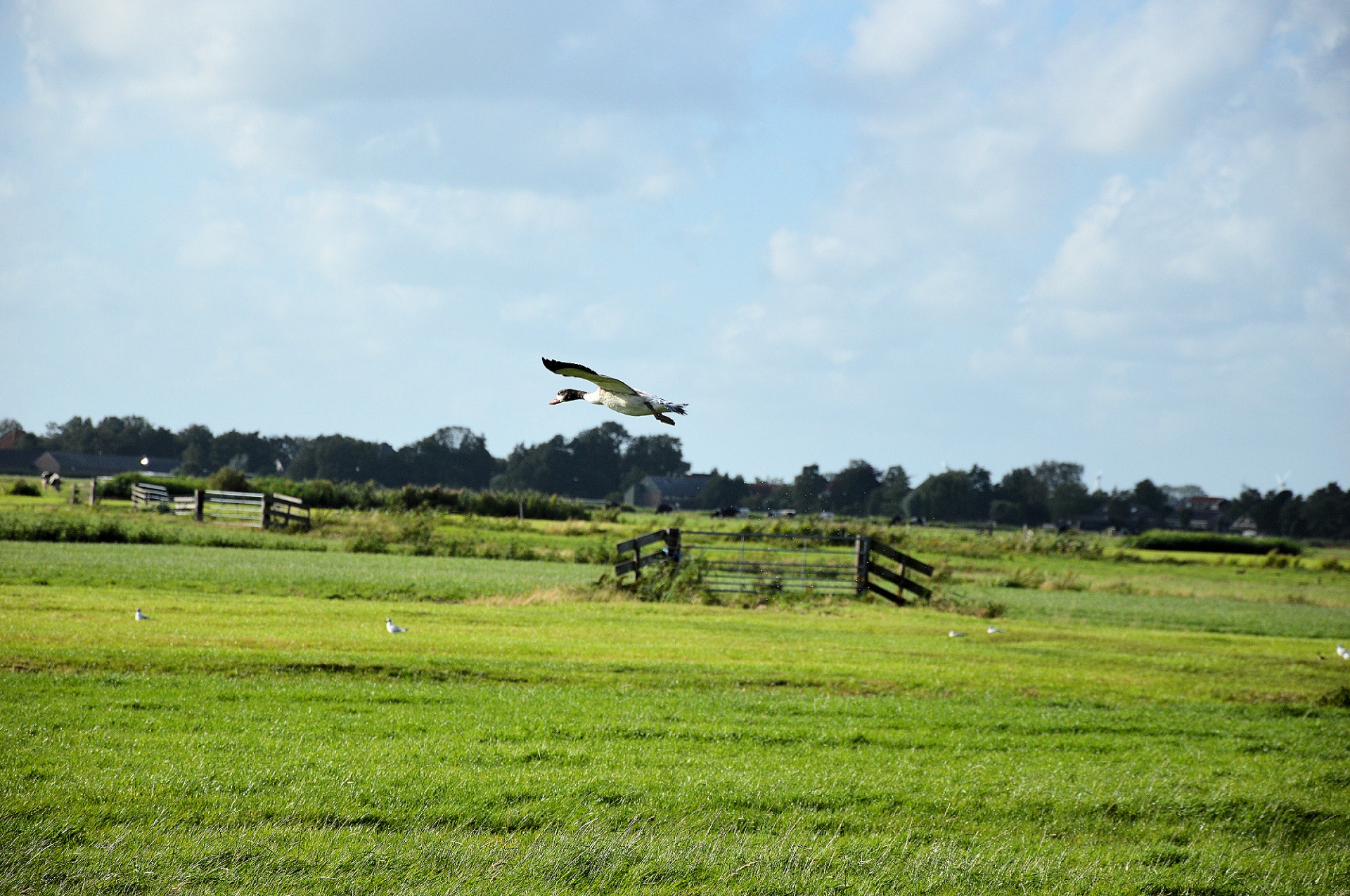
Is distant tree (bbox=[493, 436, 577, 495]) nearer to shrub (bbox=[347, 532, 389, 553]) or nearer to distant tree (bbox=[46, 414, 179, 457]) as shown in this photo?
shrub (bbox=[347, 532, 389, 553])

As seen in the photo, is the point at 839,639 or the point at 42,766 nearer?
the point at 42,766

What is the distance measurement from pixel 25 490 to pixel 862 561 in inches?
2134

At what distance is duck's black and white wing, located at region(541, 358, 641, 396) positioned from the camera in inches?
161

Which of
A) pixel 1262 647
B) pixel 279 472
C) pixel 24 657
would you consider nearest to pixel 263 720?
pixel 24 657

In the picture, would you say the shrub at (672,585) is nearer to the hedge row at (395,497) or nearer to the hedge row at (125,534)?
the hedge row at (125,534)

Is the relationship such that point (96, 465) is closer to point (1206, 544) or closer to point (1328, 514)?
point (1206, 544)

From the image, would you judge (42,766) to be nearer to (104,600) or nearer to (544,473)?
(104,600)

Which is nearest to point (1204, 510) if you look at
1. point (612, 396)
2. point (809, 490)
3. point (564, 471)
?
point (564, 471)

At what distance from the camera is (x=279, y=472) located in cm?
9850

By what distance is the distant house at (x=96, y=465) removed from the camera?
11088 centimetres

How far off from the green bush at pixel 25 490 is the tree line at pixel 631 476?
43.7 ft

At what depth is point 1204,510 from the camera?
137m

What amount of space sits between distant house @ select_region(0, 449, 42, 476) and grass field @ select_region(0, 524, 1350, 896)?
109 meters

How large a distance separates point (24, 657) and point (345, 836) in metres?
7.14
